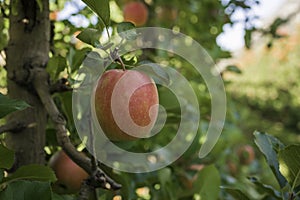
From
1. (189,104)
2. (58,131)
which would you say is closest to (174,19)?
(189,104)

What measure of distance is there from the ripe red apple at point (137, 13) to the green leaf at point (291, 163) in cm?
112

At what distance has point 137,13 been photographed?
67.1 inches

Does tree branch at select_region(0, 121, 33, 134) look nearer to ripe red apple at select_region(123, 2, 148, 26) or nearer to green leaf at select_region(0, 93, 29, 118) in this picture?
green leaf at select_region(0, 93, 29, 118)

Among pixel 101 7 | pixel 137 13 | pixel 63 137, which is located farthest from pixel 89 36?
pixel 137 13

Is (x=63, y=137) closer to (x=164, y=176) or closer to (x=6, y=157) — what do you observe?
(x=6, y=157)

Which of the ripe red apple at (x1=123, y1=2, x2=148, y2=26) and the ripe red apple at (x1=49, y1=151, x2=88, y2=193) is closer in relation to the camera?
the ripe red apple at (x1=49, y1=151, x2=88, y2=193)

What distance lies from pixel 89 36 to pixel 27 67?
209mm

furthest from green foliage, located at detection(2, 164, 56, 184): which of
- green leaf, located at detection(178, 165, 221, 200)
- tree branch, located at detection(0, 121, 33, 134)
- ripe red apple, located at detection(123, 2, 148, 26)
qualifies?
ripe red apple, located at detection(123, 2, 148, 26)

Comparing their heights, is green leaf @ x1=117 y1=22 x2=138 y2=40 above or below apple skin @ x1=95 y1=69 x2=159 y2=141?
above

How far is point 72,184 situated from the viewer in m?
0.74

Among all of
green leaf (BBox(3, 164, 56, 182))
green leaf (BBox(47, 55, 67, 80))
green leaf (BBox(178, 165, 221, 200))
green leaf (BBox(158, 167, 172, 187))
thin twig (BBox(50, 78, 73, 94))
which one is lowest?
green leaf (BBox(158, 167, 172, 187))

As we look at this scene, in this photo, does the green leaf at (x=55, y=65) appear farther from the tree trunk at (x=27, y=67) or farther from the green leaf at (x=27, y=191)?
the green leaf at (x=27, y=191)

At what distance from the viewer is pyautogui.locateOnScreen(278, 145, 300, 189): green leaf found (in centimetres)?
59

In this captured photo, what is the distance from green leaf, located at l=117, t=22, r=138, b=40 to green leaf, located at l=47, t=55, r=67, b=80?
116 mm
